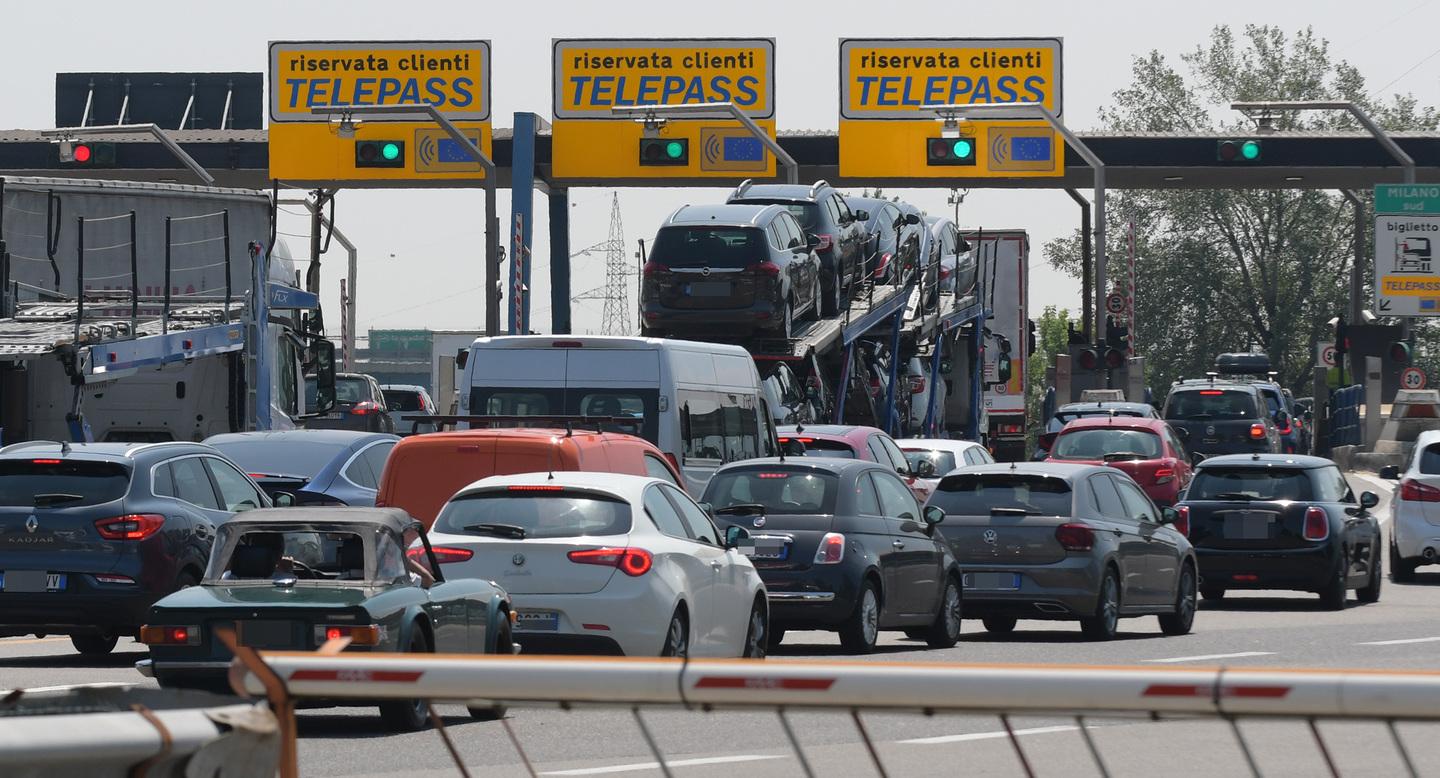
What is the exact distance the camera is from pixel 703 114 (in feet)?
163

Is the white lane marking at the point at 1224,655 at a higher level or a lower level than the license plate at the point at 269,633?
lower

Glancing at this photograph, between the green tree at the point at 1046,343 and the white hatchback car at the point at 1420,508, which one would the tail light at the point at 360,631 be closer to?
the white hatchback car at the point at 1420,508

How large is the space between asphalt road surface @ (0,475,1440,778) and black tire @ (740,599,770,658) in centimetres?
120

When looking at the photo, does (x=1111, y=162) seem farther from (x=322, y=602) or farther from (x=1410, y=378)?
(x=322, y=602)

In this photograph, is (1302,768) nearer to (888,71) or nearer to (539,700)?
(539,700)

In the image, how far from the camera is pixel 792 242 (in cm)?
2962

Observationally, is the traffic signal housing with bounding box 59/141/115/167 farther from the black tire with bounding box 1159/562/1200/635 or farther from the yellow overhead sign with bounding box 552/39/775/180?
the black tire with bounding box 1159/562/1200/635

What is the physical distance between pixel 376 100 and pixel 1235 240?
144 feet

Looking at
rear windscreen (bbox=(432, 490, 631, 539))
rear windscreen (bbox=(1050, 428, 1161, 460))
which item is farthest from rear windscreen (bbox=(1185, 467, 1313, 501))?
rear windscreen (bbox=(432, 490, 631, 539))

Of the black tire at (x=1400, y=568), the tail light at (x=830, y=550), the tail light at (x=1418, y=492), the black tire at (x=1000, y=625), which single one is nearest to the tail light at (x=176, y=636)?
the tail light at (x=830, y=550)

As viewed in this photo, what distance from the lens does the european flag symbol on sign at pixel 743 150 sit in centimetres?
4988

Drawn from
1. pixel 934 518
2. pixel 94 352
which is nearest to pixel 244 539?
pixel 934 518

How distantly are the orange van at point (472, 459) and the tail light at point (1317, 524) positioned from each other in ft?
24.9

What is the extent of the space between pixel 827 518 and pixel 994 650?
172 cm
